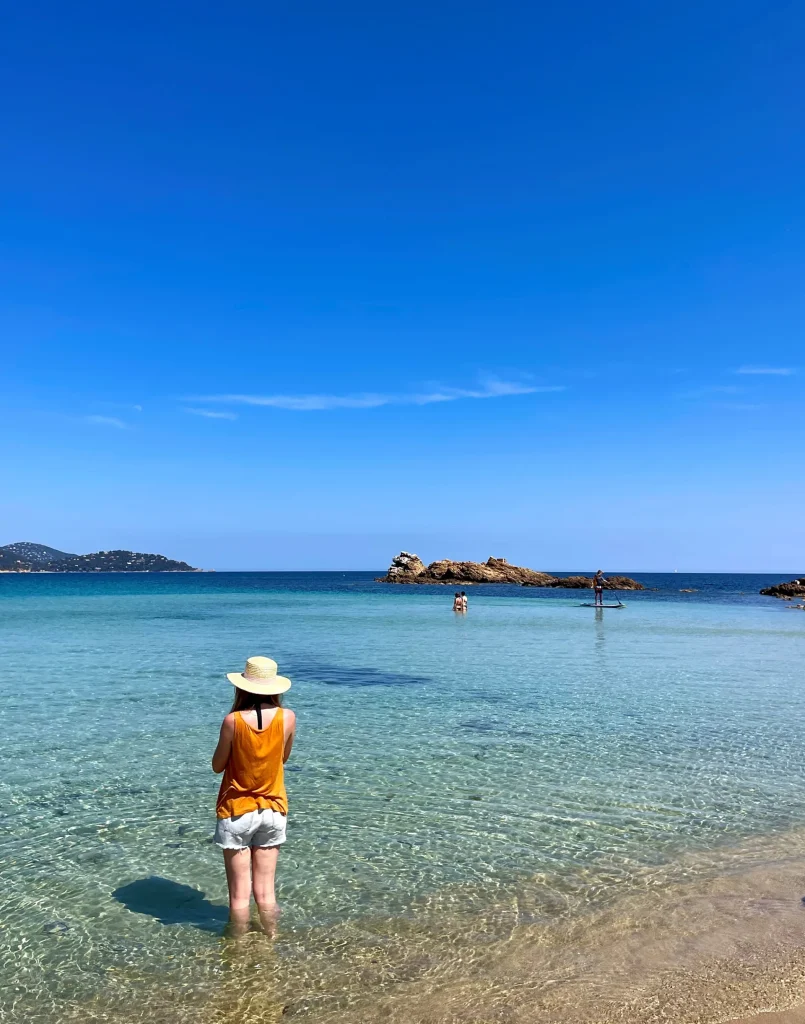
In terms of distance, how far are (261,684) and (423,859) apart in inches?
142

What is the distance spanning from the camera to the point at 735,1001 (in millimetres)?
5332

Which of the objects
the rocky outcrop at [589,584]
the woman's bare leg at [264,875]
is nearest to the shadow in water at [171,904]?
the woman's bare leg at [264,875]

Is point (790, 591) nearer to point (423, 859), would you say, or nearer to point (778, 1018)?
point (423, 859)

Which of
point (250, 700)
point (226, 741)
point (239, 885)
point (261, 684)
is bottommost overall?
point (239, 885)

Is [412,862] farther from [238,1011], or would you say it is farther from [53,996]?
[53,996]

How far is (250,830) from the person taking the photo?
6055 mm

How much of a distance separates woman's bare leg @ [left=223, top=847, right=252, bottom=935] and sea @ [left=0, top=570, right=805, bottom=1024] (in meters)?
0.15

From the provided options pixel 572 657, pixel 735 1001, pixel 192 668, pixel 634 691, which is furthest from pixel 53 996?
pixel 572 657

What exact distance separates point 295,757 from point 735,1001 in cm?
830

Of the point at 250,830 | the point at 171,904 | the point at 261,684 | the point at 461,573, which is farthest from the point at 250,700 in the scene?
the point at 461,573

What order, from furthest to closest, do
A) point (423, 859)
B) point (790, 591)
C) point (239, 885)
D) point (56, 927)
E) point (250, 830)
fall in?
point (790, 591)
point (423, 859)
point (56, 927)
point (239, 885)
point (250, 830)

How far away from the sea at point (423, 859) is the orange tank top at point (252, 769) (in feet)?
4.26

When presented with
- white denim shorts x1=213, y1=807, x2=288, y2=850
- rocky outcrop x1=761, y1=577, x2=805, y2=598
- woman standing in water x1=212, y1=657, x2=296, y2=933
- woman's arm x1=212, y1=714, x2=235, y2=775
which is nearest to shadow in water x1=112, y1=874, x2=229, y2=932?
woman standing in water x1=212, y1=657, x2=296, y2=933

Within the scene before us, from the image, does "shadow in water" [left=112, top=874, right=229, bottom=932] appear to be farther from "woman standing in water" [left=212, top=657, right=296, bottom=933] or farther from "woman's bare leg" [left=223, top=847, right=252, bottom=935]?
"woman standing in water" [left=212, top=657, right=296, bottom=933]
